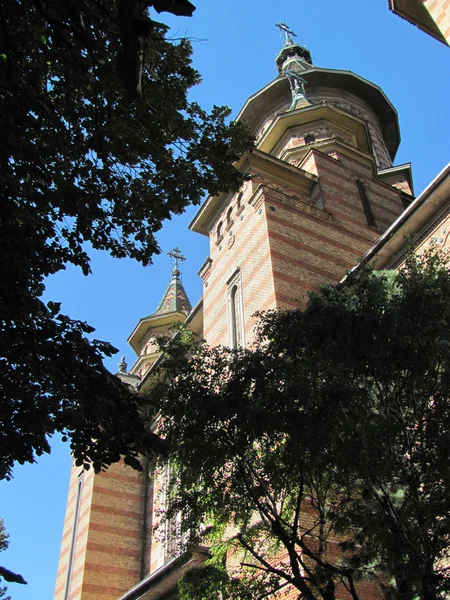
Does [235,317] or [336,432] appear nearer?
[336,432]

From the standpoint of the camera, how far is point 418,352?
20.7ft

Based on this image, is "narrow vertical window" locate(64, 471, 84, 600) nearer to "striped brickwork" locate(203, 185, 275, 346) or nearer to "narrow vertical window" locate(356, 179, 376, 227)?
"striped brickwork" locate(203, 185, 275, 346)

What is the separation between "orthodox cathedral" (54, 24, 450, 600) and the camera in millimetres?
12349

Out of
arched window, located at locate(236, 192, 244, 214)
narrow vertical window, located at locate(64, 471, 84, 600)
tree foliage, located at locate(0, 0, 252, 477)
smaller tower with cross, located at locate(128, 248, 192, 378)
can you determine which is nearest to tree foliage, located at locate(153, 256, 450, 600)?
tree foliage, located at locate(0, 0, 252, 477)

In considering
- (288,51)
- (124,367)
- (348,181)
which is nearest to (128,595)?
(348,181)

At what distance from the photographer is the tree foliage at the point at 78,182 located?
16.9 feet

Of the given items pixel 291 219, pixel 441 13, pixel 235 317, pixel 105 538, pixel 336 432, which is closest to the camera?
pixel 336 432

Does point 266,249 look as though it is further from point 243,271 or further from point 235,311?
point 235,311

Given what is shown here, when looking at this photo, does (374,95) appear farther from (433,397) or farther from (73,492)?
(433,397)

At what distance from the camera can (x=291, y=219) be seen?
14844 mm

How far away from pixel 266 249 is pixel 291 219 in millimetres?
1500

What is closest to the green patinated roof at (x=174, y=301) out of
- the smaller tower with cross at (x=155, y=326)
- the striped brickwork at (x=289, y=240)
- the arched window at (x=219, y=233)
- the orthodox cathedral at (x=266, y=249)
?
the smaller tower with cross at (x=155, y=326)

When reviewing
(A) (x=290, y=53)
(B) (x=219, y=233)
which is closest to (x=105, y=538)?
(B) (x=219, y=233)

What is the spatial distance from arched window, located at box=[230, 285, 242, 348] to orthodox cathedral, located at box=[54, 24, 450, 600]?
0.09 ft
